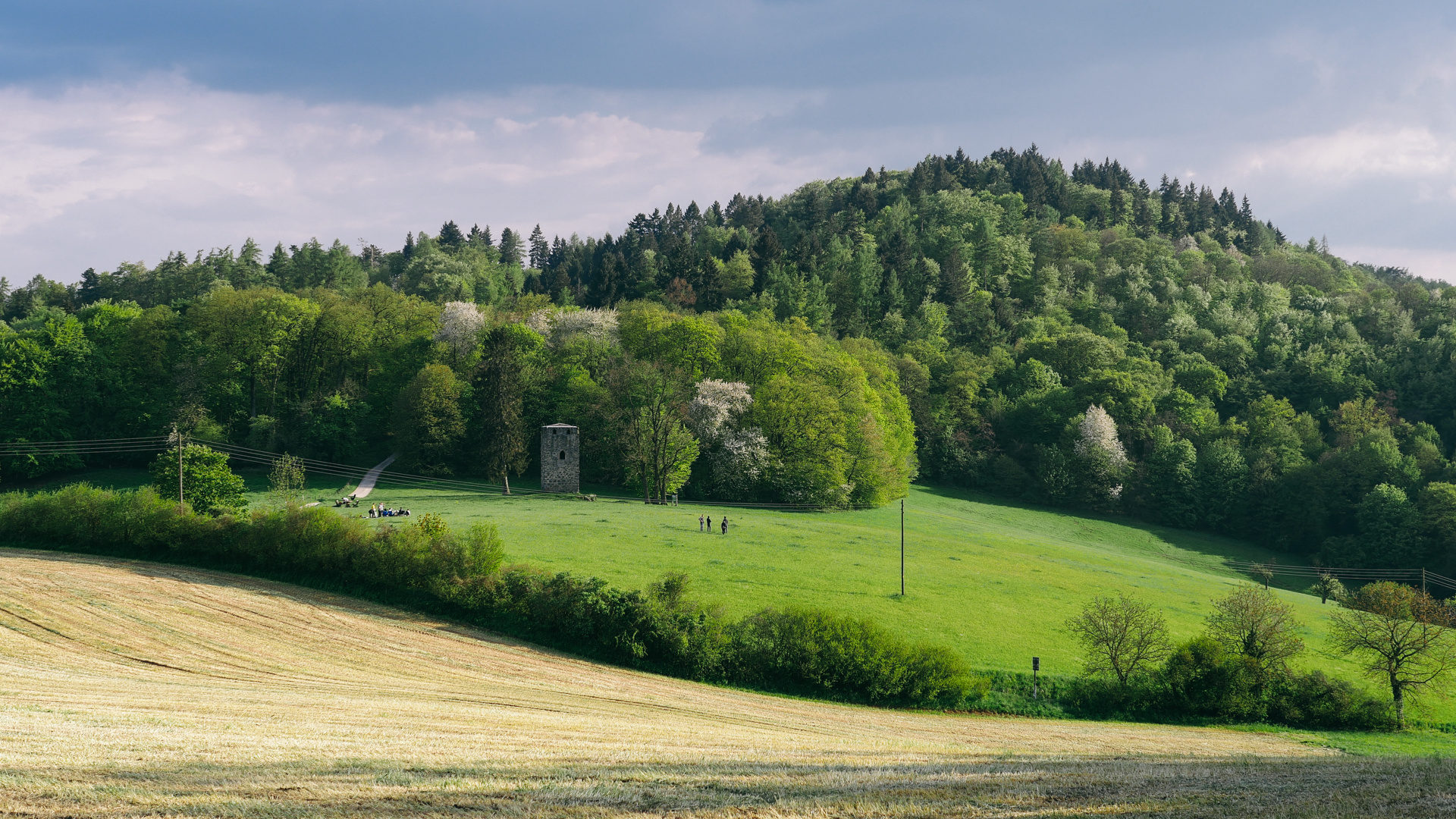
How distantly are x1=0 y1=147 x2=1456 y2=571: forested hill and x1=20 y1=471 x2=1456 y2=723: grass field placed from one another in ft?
25.8

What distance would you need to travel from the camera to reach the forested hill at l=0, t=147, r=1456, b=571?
270 feet

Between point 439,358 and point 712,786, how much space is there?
8436cm

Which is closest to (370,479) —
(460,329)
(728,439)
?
(460,329)

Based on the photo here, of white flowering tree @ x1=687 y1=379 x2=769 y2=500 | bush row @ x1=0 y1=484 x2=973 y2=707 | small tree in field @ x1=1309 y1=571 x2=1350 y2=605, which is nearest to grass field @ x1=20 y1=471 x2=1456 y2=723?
small tree in field @ x1=1309 y1=571 x2=1350 y2=605

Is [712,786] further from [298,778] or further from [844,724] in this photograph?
[844,724]

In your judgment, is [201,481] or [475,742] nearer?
[475,742]

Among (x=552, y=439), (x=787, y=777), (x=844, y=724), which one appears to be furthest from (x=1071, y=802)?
(x=552, y=439)

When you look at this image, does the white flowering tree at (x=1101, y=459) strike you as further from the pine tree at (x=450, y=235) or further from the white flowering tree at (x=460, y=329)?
the pine tree at (x=450, y=235)

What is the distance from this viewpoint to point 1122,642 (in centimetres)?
3809

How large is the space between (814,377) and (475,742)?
72803 millimetres

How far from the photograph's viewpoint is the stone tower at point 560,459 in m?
77.1

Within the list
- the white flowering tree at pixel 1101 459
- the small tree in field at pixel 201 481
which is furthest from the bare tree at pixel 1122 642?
the white flowering tree at pixel 1101 459

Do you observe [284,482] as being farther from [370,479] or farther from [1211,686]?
[1211,686]

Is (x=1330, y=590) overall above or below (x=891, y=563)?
below
